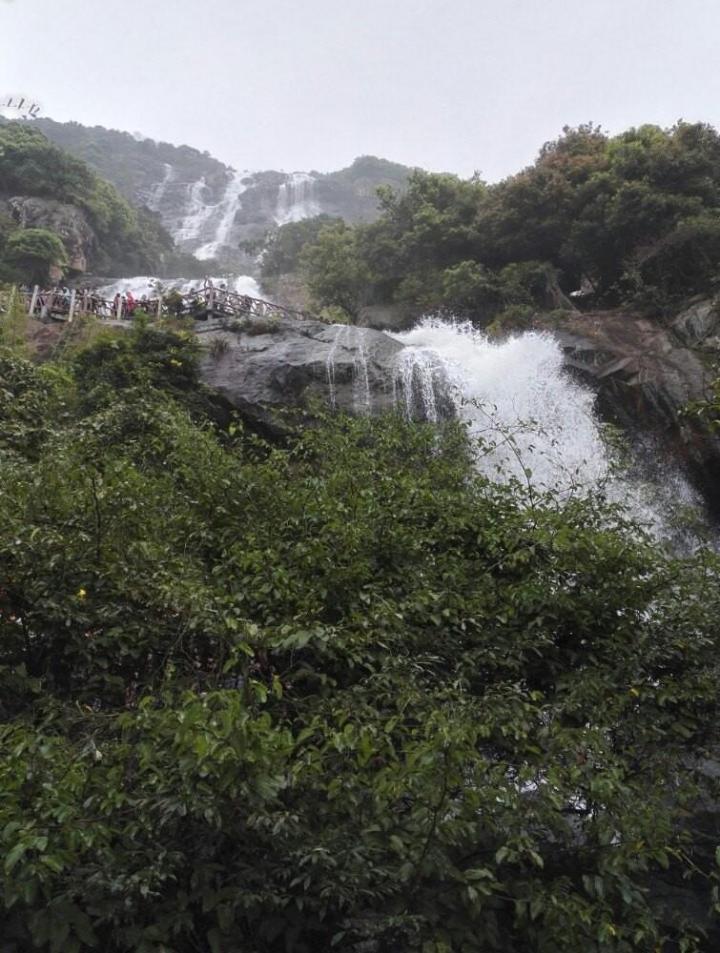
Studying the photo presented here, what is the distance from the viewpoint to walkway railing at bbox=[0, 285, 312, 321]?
18.5 m

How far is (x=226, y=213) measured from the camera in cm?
5972

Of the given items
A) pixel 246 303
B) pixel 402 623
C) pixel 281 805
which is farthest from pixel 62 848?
pixel 246 303

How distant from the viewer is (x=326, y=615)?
4.64 m

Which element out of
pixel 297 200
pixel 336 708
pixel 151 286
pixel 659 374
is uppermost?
pixel 297 200

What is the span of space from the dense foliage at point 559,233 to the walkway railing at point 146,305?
4458 millimetres

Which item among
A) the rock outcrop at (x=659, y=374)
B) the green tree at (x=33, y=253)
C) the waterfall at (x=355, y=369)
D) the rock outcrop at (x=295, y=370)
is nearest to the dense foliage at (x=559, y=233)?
the rock outcrop at (x=659, y=374)

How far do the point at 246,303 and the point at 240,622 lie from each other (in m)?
18.7

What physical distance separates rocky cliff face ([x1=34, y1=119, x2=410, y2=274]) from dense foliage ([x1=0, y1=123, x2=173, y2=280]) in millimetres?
15283

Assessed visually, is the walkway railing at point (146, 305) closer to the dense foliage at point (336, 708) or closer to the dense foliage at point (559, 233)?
the dense foliage at point (559, 233)

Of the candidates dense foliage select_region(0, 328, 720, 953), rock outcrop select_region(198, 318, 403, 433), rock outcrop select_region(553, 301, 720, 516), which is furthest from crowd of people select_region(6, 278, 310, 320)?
dense foliage select_region(0, 328, 720, 953)

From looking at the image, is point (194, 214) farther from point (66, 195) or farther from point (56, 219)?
point (56, 219)

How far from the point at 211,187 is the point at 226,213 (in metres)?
6.48

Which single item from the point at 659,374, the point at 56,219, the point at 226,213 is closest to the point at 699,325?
the point at 659,374

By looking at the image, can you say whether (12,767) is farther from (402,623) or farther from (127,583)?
(402,623)
